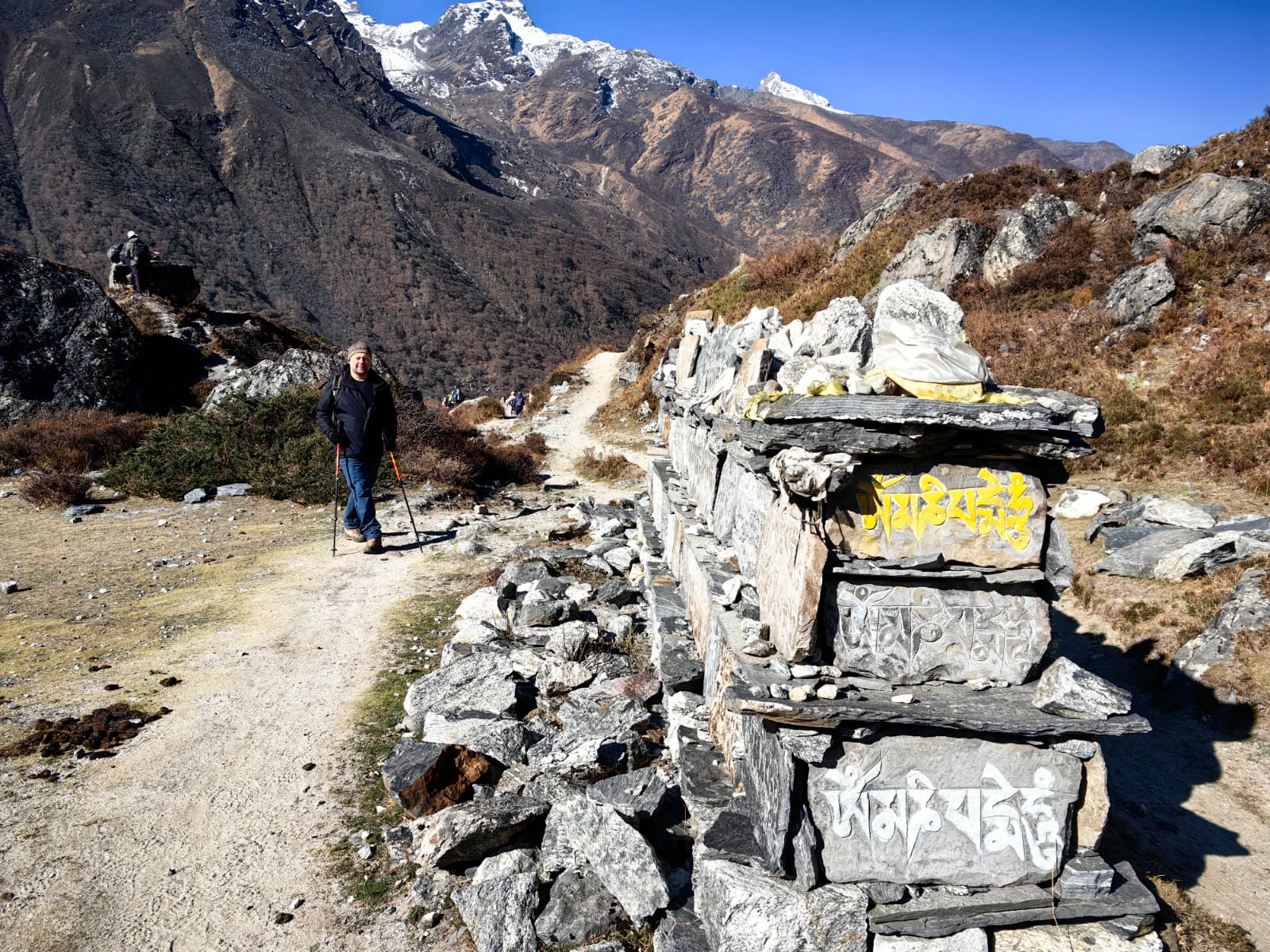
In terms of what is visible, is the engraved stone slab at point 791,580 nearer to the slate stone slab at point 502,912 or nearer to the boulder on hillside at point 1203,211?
the slate stone slab at point 502,912

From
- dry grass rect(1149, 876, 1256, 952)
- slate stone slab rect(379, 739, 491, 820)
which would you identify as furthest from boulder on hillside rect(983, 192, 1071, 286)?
slate stone slab rect(379, 739, 491, 820)

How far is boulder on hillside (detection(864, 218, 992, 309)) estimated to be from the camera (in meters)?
17.9

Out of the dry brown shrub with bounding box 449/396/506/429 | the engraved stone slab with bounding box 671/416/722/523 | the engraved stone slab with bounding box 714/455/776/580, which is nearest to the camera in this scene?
the engraved stone slab with bounding box 714/455/776/580

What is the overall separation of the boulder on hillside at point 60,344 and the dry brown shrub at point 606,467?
10088 millimetres

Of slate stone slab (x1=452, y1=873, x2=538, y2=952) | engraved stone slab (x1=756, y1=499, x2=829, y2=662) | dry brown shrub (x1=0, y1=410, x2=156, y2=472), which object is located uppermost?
engraved stone slab (x1=756, y1=499, x2=829, y2=662)

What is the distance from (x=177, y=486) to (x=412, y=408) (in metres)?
4.24

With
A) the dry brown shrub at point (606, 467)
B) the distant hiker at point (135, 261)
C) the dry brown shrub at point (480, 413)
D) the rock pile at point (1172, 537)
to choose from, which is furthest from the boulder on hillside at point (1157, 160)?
the distant hiker at point (135, 261)

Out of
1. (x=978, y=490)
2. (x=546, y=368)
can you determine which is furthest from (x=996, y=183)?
(x=546, y=368)

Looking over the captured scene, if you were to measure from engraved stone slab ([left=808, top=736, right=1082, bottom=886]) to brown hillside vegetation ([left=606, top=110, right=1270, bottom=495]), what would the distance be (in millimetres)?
8516

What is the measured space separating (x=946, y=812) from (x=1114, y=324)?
A: 14.4 metres

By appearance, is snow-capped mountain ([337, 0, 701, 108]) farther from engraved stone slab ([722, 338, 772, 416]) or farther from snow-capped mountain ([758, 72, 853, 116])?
engraved stone slab ([722, 338, 772, 416])

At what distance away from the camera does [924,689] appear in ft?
10.2

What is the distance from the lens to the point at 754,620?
3.55 meters

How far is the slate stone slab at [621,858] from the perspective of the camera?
3088mm
